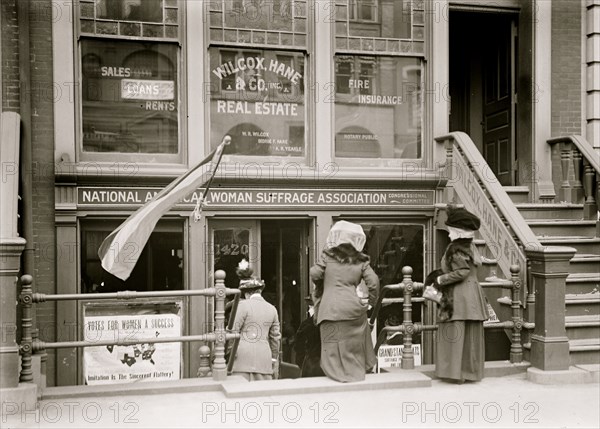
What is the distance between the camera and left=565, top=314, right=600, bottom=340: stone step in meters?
8.02

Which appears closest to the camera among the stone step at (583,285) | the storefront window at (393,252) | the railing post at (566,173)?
the stone step at (583,285)

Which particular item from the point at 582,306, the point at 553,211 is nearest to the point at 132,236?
the point at 582,306

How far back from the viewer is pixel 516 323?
783 centimetres

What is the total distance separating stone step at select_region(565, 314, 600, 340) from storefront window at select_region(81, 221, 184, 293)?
516 centimetres

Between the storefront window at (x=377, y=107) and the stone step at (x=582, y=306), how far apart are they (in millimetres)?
3435

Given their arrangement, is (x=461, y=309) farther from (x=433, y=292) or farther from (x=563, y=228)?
(x=563, y=228)

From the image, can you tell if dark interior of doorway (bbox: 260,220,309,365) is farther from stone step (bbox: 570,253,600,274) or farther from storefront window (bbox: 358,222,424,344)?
stone step (bbox: 570,253,600,274)

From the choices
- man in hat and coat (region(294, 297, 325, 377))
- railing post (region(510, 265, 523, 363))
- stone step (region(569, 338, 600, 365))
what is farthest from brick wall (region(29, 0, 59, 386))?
stone step (region(569, 338, 600, 365))

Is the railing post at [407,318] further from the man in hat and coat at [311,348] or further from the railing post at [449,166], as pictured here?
the railing post at [449,166]

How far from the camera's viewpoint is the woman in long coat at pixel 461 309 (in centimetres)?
713

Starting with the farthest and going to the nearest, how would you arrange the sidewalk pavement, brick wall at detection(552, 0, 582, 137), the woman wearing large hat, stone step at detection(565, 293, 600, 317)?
brick wall at detection(552, 0, 582, 137) < stone step at detection(565, 293, 600, 317) < the woman wearing large hat < the sidewalk pavement

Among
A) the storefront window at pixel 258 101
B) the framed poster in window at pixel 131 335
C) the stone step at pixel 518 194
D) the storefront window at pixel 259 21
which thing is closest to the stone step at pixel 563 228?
the stone step at pixel 518 194

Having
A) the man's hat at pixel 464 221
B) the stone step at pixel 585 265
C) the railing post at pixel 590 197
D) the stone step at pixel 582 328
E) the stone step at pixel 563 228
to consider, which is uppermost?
the railing post at pixel 590 197

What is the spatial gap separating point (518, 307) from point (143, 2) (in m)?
6.45
